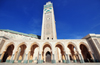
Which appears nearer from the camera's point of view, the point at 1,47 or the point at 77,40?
the point at 1,47

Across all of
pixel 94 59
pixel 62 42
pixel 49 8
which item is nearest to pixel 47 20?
pixel 49 8

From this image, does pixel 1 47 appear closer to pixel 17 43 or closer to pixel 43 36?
pixel 17 43

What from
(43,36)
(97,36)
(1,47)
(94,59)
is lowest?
(94,59)

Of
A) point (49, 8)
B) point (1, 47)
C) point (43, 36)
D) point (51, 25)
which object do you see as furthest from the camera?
point (49, 8)

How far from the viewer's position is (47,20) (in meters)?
23.5

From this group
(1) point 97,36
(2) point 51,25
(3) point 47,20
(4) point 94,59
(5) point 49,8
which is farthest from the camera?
(5) point 49,8

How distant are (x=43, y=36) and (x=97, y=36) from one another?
55.6 feet

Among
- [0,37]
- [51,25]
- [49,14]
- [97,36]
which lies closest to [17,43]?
[0,37]

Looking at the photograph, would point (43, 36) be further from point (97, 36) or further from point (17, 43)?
point (97, 36)

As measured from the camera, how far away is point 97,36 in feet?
42.9

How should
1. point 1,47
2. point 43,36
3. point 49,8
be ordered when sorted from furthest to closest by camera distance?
point 49,8 → point 43,36 → point 1,47

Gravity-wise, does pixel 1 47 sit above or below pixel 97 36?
below

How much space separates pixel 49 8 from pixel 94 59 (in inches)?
1067

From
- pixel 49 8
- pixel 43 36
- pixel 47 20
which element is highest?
pixel 49 8
